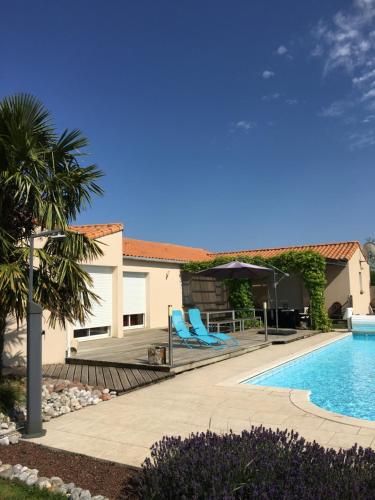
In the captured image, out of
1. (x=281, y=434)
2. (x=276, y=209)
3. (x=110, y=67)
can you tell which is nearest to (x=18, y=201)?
(x=281, y=434)

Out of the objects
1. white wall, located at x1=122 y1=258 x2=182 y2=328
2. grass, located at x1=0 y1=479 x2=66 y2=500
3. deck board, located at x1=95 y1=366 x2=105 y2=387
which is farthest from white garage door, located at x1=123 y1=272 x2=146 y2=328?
grass, located at x1=0 y1=479 x2=66 y2=500

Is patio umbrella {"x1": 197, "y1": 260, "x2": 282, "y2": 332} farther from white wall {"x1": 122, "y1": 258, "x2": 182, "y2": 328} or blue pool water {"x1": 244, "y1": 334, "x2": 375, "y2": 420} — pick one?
blue pool water {"x1": 244, "y1": 334, "x2": 375, "y2": 420}

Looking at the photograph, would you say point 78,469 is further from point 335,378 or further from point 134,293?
point 134,293

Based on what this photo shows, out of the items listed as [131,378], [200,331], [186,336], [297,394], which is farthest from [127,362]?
[297,394]

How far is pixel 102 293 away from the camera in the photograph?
1487 cm

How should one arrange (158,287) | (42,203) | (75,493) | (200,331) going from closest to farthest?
1. (75,493)
2. (42,203)
3. (200,331)
4. (158,287)

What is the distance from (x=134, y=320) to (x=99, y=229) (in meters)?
4.83

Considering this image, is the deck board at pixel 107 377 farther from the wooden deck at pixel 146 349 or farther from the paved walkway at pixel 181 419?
the paved walkway at pixel 181 419

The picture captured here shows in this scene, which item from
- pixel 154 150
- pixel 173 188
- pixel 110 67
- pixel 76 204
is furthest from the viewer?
pixel 173 188

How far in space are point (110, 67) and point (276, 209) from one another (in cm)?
1164

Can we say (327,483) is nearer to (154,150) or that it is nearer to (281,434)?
(281,434)

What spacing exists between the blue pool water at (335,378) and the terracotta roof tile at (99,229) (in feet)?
25.0

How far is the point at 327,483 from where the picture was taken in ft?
9.35

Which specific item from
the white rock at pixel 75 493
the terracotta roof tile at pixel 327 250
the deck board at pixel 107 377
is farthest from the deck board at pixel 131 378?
the terracotta roof tile at pixel 327 250
